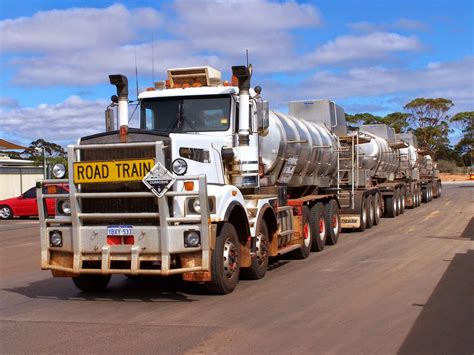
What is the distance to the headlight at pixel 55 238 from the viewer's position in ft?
28.9

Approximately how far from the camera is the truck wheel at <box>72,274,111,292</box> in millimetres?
9477

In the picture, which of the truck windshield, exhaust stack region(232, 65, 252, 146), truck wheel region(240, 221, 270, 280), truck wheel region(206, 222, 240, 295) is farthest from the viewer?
truck wheel region(240, 221, 270, 280)

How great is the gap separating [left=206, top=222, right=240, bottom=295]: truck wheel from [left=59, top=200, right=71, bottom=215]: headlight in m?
2.19

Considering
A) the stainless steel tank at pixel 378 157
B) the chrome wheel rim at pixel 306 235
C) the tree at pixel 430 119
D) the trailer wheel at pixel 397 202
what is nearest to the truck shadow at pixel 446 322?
the chrome wheel rim at pixel 306 235

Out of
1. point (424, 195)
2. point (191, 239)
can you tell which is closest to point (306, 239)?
point (191, 239)

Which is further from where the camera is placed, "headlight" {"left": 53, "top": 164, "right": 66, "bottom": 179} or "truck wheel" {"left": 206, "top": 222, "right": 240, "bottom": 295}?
"headlight" {"left": 53, "top": 164, "right": 66, "bottom": 179}

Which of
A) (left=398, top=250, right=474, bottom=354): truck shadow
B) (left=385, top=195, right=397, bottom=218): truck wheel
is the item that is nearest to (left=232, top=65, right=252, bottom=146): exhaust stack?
(left=398, top=250, right=474, bottom=354): truck shadow

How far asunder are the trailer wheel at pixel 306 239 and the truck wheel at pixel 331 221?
123 cm

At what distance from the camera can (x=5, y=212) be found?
91.4 feet

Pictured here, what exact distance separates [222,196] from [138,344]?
2854mm

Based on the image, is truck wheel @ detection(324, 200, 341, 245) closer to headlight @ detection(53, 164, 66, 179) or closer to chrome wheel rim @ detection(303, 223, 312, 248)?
chrome wheel rim @ detection(303, 223, 312, 248)

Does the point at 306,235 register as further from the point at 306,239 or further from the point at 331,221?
the point at 331,221

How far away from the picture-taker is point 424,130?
83.1 metres

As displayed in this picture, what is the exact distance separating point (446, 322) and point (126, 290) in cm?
501
